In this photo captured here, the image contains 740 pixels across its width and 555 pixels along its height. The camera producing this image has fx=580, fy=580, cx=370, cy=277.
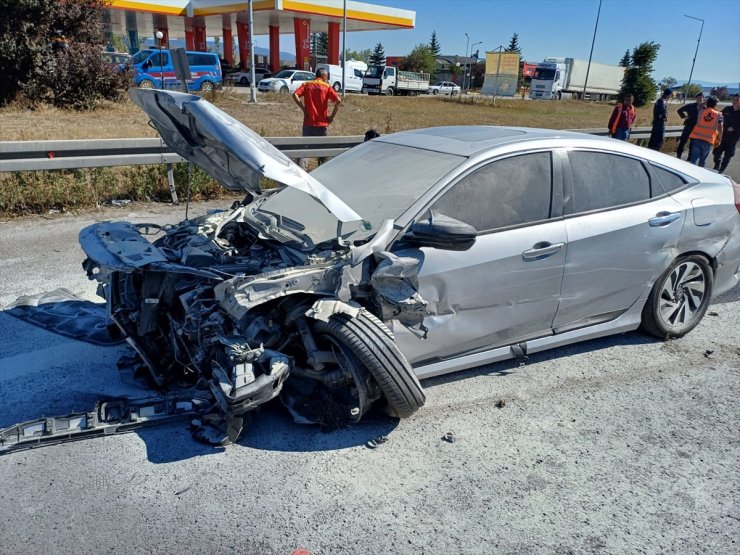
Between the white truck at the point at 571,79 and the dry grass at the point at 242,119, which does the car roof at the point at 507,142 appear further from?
the white truck at the point at 571,79

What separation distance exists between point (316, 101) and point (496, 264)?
7.06 meters

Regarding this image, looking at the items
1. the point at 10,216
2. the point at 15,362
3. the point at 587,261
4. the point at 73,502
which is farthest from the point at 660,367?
the point at 10,216

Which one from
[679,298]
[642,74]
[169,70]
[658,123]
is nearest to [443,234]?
[679,298]

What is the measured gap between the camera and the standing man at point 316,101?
31.2 feet

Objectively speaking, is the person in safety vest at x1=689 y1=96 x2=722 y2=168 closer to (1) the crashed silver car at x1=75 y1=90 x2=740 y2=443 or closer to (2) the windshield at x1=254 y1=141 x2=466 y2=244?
(1) the crashed silver car at x1=75 y1=90 x2=740 y2=443

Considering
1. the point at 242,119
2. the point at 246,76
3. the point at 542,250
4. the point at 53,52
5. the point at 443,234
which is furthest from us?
the point at 246,76

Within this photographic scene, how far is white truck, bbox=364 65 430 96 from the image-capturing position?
45.8 m

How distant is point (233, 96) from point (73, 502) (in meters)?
26.3

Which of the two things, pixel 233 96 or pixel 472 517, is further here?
pixel 233 96

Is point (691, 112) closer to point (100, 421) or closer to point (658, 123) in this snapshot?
point (658, 123)

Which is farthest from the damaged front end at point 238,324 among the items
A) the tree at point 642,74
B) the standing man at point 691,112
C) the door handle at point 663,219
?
the tree at point 642,74

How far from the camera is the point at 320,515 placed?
9.15 ft

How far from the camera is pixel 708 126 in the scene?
11.4m

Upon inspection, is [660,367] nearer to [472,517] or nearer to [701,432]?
[701,432]
